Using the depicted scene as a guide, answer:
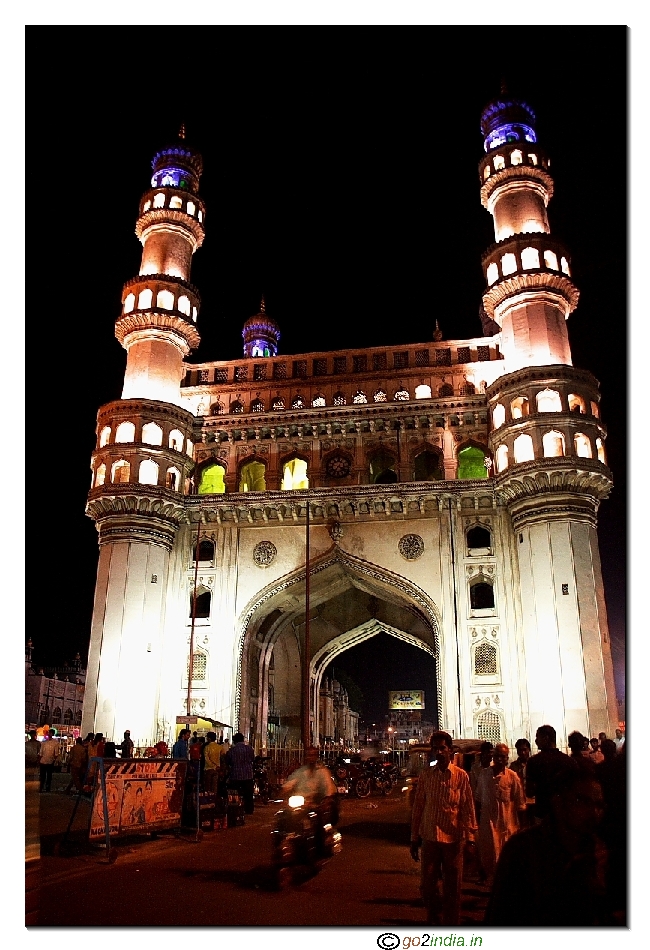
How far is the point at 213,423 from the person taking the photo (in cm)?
3434

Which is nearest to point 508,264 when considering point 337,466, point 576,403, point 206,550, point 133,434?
point 576,403

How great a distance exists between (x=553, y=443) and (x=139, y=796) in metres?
20.9

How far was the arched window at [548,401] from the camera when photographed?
97.1 feet

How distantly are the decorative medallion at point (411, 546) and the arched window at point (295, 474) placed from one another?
17.7 ft

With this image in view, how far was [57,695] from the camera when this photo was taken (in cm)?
7081

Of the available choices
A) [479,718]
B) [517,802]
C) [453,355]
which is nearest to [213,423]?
[453,355]

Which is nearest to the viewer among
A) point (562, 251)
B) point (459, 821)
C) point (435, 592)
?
point (459, 821)

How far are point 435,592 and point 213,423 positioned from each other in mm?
12292

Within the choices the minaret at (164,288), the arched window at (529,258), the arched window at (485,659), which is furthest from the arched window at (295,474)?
the arched window at (529,258)

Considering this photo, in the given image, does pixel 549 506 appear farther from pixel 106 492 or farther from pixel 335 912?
pixel 335 912

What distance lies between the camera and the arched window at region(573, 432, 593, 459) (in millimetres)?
28906

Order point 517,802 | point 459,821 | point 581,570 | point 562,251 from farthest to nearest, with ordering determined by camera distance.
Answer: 1. point 562,251
2. point 581,570
3. point 517,802
4. point 459,821

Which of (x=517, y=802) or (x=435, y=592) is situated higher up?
(x=435, y=592)

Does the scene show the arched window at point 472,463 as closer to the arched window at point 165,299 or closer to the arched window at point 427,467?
the arched window at point 427,467
